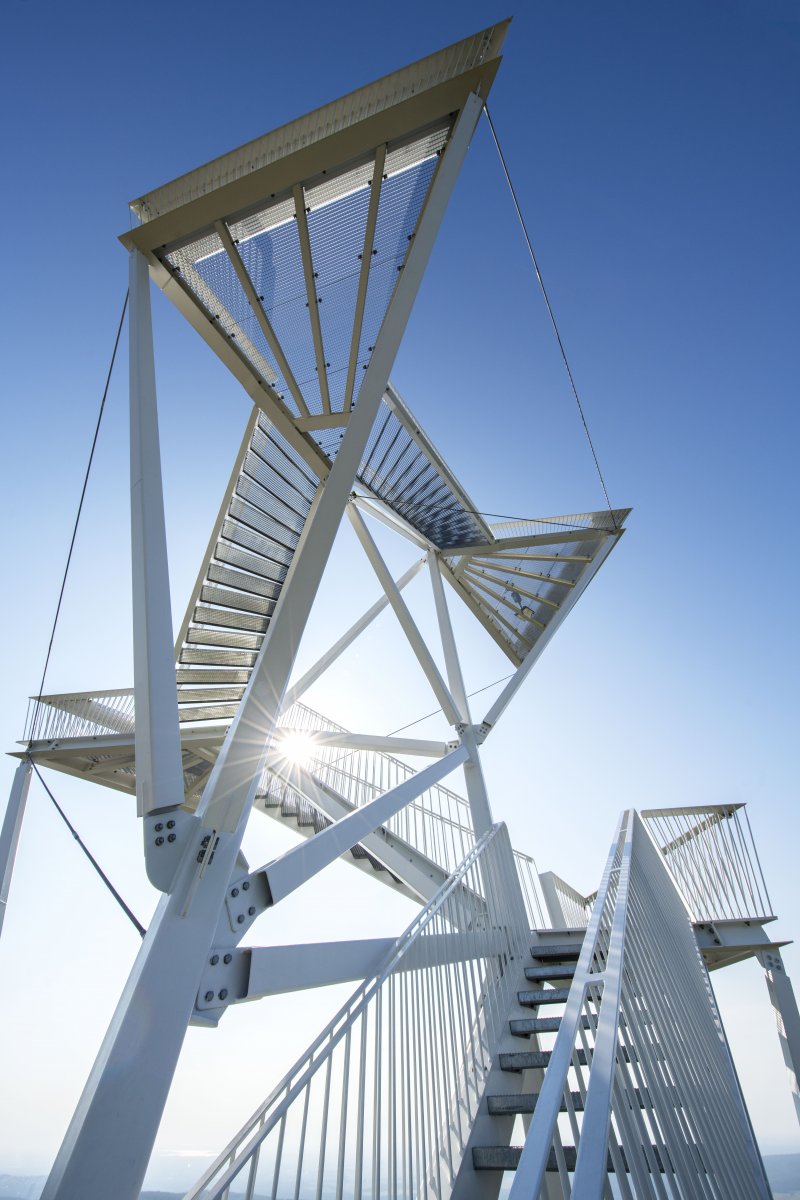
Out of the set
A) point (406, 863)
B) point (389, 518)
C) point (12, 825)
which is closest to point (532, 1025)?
point (406, 863)

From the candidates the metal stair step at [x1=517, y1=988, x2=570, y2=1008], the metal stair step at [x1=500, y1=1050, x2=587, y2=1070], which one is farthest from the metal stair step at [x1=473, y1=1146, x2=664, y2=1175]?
the metal stair step at [x1=517, y1=988, x2=570, y2=1008]

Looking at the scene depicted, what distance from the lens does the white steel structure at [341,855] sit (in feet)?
7.63

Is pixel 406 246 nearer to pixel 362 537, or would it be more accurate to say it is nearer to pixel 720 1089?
pixel 362 537

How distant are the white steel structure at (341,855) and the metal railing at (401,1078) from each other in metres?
0.02

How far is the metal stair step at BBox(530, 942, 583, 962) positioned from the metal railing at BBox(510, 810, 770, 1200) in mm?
1353

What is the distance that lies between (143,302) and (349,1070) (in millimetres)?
4721

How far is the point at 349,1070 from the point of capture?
295 centimetres

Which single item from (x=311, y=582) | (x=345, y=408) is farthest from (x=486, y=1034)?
(x=345, y=408)

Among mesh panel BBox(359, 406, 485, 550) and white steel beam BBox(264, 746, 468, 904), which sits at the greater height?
mesh panel BBox(359, 406, 485, 550)

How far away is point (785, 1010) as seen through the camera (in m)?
7.88

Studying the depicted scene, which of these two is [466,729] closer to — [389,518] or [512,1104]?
[389,518]

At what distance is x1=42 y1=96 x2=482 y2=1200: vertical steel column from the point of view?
2.14 metres

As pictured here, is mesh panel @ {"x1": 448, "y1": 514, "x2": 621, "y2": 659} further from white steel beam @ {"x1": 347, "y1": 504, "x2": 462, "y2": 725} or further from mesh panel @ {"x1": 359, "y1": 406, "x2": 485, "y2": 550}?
white steel beam @ {"x1": 347, "y1": 504, "x2": 462, "y2": 725}

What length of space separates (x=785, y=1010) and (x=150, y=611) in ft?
30.9
